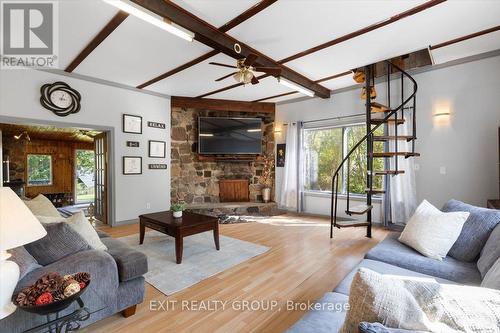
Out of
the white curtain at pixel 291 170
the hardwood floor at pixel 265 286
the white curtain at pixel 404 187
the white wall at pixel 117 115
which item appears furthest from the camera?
the white curtain at pixel 291 170

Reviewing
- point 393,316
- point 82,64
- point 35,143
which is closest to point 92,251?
point 393,316

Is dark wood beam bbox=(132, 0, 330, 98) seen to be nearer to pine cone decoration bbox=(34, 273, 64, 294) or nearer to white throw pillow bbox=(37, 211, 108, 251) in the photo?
white throw pillow bbox=(37, 211, 108, 251)

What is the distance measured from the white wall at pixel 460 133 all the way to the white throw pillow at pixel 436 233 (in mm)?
2351

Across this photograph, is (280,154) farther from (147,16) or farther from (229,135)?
(147,16)

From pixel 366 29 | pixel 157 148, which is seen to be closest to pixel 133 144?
pixel 157 148

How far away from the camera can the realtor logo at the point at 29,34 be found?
2555 mm

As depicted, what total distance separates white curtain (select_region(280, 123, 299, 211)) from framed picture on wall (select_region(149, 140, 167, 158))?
3004mm

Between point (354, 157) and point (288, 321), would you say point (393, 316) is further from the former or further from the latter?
point (354, 157)

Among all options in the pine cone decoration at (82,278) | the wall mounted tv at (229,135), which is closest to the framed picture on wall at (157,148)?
the wall mounted tv at (229,135)

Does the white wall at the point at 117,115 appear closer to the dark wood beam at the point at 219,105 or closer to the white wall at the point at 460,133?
the dark wood beam at the point at 219,105

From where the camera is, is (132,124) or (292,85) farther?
(132,124)

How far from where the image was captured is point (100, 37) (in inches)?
121

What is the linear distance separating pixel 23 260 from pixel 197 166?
15.1 ft

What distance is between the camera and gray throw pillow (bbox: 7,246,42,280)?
1515mm
